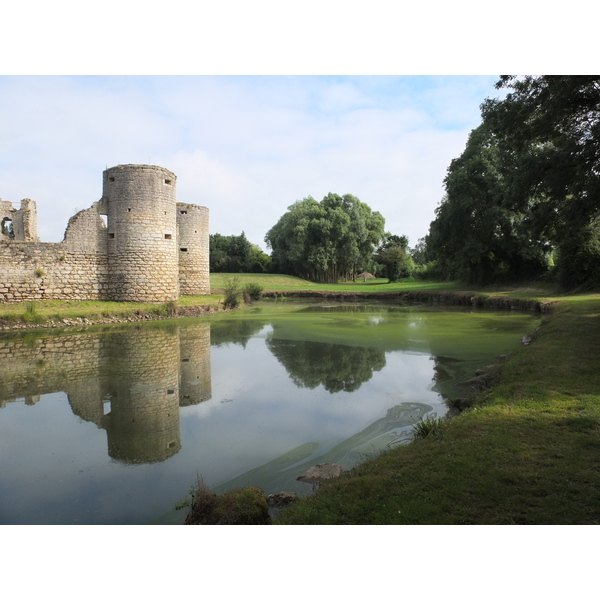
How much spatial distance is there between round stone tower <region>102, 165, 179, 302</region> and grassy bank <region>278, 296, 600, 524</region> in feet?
55.6

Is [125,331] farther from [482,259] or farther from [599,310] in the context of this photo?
[482,259]

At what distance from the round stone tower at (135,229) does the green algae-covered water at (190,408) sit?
5605mm

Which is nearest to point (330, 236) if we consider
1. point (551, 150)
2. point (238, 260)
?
point (238, 260)

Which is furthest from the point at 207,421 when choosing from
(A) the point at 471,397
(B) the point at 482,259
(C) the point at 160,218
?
(B) the point at 482,259

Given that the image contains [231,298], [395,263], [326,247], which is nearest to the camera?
[231,298]

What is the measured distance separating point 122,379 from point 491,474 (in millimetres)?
7210

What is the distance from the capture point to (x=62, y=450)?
216 inches

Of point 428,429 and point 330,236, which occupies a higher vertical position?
point 330,236

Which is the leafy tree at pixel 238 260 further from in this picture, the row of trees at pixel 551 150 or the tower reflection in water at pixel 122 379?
the tower reflection in water at pixel 122 379

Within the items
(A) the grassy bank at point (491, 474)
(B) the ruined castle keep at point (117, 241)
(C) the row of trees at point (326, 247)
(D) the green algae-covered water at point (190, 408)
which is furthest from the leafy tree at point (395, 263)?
(A) the grassy bank at point (491, 474)

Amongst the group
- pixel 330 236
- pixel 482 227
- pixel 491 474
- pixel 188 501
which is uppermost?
pixel 330 236

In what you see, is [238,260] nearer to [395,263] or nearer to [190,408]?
[395,263]

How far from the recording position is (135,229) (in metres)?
19.2

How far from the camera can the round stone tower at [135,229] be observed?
754 inches
